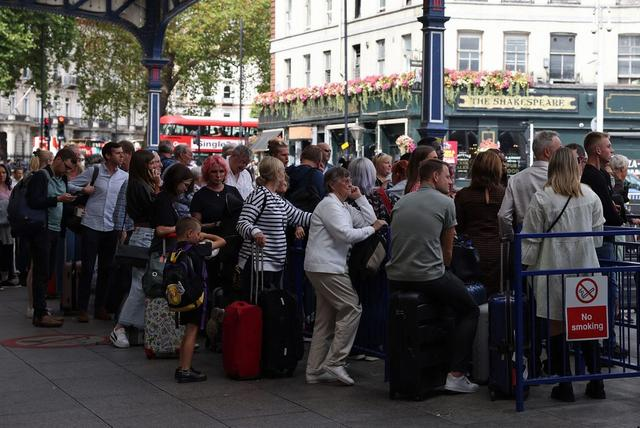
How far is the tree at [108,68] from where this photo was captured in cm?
5944

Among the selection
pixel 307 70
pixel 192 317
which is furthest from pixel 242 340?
pixel 307 70

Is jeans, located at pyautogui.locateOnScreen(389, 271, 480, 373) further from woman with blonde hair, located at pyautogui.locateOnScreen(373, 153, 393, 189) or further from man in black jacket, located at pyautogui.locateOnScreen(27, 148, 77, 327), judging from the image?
man in black jacket, located at pyautogui.locateOnScreen(27, 148, 77, 327)

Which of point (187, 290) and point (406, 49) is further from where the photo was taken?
point (406, 49)

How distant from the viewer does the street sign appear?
840cm

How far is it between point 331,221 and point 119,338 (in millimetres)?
3236

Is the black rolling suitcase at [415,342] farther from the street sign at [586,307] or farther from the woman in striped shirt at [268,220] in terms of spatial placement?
the woman in striped shirt at [268,220]

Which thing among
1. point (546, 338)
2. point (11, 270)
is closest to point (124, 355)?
point (546, 338)

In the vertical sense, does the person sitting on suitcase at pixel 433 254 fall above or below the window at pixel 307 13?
below

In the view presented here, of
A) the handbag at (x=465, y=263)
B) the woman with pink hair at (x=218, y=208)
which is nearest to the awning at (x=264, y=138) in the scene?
the woman with pink hair at (x=218, y=208)

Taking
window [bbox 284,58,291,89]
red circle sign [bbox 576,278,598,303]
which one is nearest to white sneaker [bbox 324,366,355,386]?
red circle sign [bbox 576,278,598,303]

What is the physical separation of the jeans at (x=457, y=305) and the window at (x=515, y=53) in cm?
3630

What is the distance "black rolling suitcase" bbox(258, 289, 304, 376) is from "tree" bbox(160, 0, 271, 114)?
151ft

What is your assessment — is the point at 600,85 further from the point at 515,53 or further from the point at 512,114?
the point at 515,53

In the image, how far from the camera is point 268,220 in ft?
33.0
